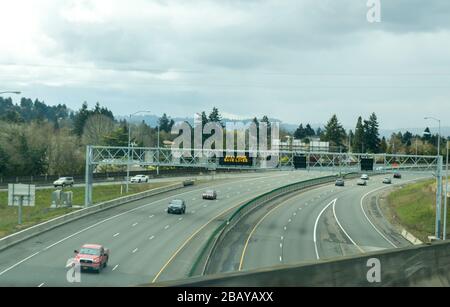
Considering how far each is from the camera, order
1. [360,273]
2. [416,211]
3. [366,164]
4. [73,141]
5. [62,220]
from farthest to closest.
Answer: [73,141] < [416,211] < [366,164] < [62,220] < [360,273]

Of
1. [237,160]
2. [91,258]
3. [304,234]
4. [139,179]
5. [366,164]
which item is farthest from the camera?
[139,179]

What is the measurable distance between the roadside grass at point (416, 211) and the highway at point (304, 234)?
187 centimetres

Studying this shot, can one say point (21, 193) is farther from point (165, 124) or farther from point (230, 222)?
point (165, 124)

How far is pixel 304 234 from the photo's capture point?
50.6 meters

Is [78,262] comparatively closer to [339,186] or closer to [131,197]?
[131,197]

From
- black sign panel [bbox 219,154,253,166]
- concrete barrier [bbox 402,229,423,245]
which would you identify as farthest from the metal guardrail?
concrete barrier [bbox 402,229,423,245]

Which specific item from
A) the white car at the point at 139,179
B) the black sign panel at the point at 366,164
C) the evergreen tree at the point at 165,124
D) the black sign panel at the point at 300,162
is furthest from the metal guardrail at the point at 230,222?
the evergreen tree at the point at 165,124

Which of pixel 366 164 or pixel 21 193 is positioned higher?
pixel 366 164

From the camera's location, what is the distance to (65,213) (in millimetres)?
51625

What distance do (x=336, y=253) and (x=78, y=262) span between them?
20169 mm

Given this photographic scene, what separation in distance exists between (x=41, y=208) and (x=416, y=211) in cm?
4008

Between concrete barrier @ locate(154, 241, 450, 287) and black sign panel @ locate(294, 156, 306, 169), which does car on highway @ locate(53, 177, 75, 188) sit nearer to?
black sign panel @ locate(294, 156, 306, 169)

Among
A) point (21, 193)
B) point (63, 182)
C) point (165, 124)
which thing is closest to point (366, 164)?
point (21, 193)

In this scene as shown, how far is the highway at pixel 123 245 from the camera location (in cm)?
2773
